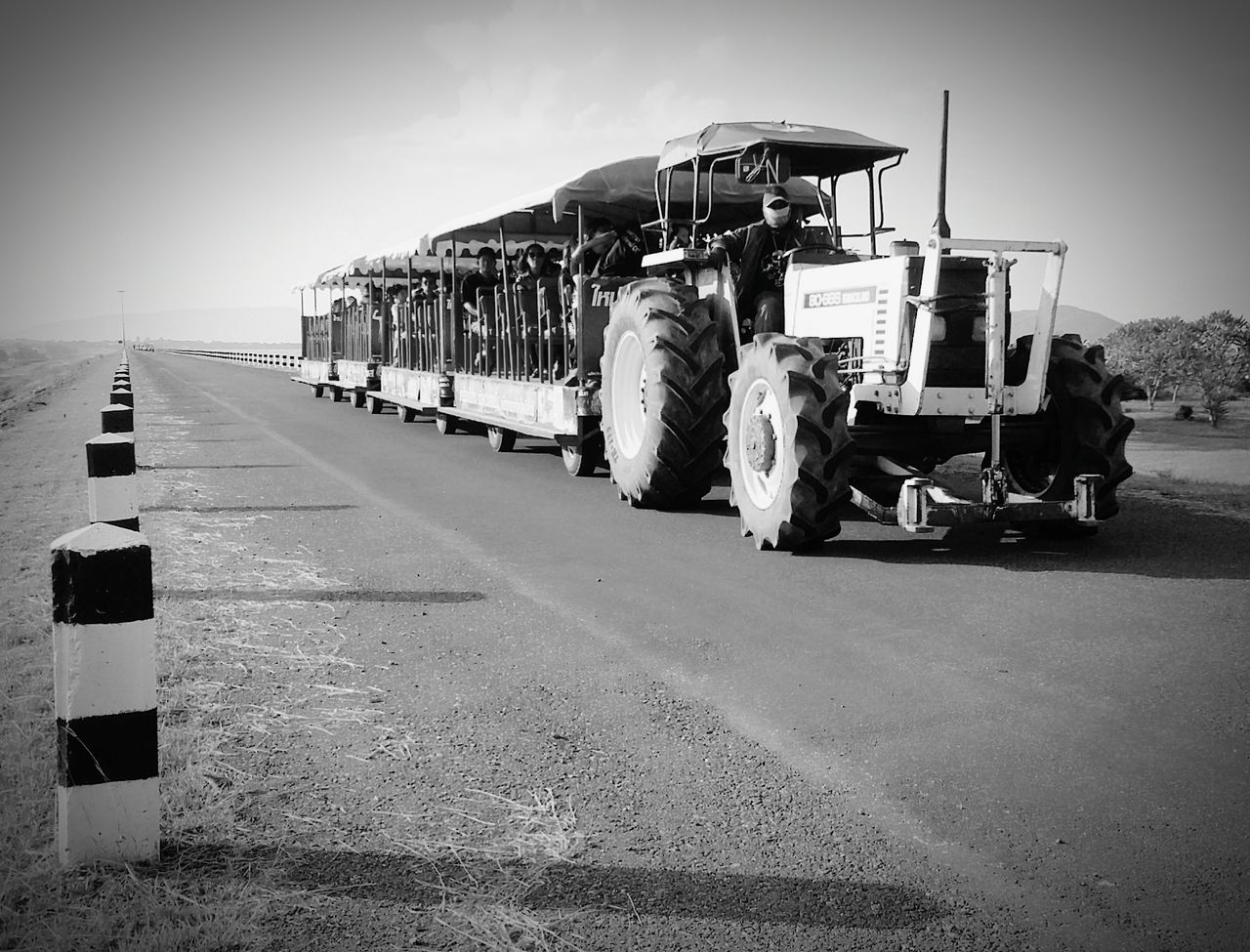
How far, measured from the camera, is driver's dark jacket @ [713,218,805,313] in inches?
391

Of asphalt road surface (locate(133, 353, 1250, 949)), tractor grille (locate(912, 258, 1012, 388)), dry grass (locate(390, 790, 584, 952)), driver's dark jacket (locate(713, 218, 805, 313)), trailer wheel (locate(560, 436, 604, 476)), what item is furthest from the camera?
trailer wheel (locate(560, 436, 604, 476))

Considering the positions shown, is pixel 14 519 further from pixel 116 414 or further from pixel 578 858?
pixel 578 858

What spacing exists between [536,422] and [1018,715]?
9.23m

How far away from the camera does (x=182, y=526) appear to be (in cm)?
896

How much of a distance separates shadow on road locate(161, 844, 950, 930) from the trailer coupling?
4457mm

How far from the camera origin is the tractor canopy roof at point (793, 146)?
9789mm

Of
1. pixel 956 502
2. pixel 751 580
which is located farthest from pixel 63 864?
pixel 956 502

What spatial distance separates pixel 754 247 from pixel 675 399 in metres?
1.71

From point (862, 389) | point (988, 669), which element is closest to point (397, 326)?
point (862, 389)

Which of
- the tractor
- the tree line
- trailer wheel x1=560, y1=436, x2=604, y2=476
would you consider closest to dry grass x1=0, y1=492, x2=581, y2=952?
the tractor

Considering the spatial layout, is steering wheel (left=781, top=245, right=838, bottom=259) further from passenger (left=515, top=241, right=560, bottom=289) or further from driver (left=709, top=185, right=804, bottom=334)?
passenger (left=515, top=241, right=560, bottom=289)

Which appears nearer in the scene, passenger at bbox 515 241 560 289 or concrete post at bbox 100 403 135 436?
concrete post at bbox 100 403 135 436

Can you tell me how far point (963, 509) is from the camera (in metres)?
7.31

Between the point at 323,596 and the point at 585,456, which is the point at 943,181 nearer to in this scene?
the point at 323,596
